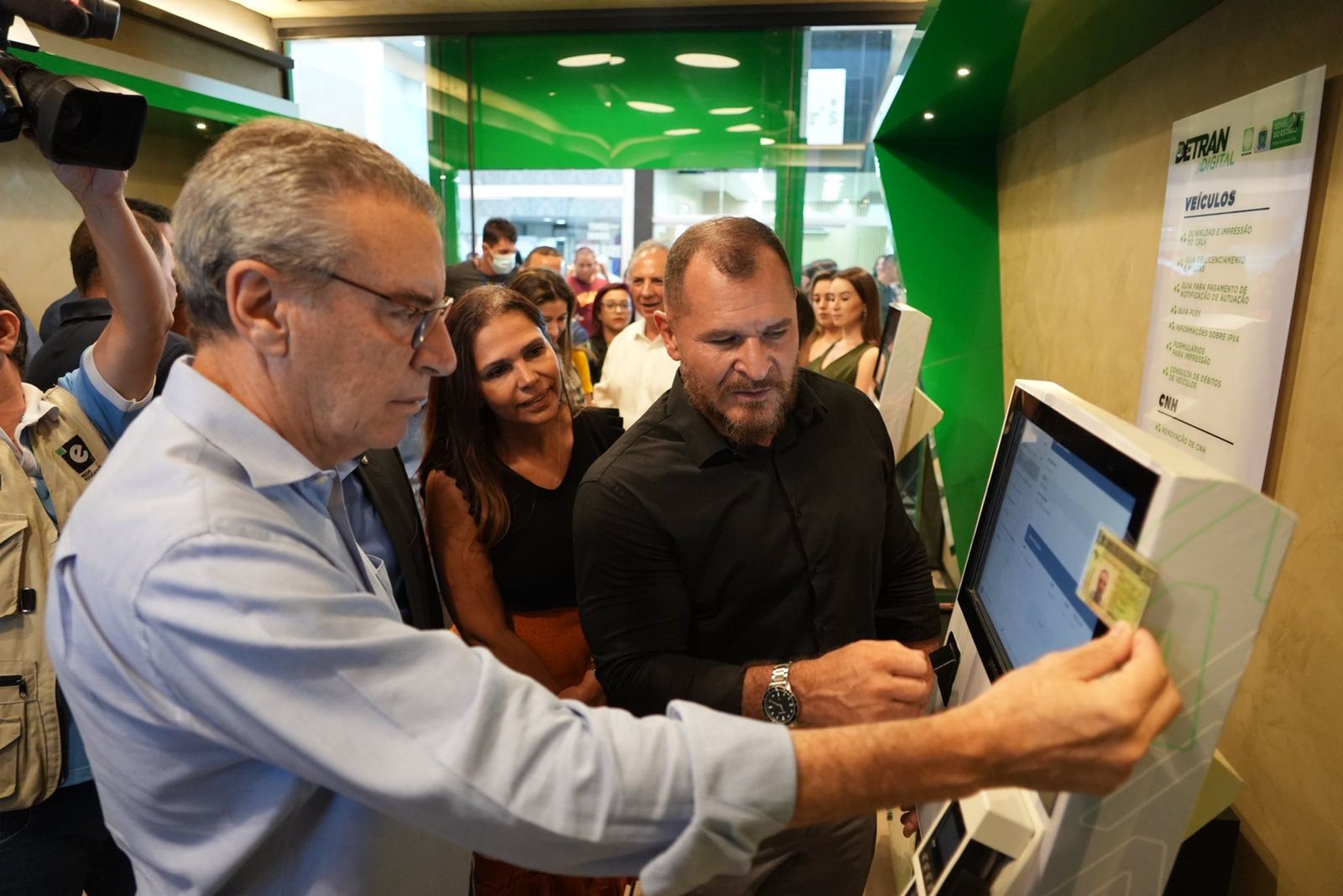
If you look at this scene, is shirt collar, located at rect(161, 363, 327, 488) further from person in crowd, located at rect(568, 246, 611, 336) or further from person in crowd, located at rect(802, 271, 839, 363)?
person in crowd, located at rect(568, 246, 611, 336)

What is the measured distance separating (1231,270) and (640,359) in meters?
2.43

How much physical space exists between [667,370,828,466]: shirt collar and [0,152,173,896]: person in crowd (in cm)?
100

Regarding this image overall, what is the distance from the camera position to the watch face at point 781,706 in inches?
49.2

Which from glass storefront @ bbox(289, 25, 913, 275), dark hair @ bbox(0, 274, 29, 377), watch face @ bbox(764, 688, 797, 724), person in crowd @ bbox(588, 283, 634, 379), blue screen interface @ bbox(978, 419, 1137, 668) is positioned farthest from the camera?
glass storefront @ bbox(289, 25, 913, 275)

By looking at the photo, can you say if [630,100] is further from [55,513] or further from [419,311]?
[419,311]

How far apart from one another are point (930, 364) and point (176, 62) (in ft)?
17.1

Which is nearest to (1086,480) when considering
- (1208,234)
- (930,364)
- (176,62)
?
(1208,234)

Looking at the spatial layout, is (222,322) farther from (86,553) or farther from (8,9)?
(8,9)

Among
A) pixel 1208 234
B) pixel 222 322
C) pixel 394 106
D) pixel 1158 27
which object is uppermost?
pixel 394 106

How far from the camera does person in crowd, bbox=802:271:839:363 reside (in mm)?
4359

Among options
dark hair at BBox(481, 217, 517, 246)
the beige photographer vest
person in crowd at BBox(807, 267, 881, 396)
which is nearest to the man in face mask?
dark hair at BBox(481, 217, 517, 246)

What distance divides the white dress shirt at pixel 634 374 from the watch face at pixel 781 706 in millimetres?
2376

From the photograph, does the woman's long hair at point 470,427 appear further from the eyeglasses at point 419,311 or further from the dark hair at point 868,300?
the dark hair at point 868,300

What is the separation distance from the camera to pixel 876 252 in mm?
6195
